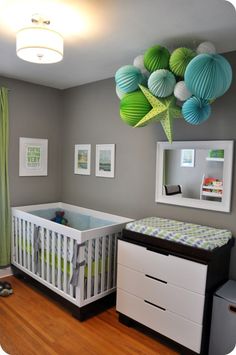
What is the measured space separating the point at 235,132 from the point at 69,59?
159cm

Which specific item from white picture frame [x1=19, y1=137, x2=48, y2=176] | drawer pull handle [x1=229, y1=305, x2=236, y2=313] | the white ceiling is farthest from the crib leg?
the white ceiling

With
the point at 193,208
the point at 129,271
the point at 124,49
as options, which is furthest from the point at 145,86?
the point at 129,271

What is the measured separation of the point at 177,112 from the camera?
209cm

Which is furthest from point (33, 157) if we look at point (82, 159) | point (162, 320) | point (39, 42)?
point (162, 320)

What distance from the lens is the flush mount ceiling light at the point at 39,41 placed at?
1672 millimetres

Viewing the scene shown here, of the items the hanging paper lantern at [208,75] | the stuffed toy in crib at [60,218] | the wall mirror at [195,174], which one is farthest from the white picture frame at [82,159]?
the hanging paper lantern at [208,75]

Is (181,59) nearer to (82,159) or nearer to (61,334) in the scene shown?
(82,159)

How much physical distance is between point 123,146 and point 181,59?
1.31 meters

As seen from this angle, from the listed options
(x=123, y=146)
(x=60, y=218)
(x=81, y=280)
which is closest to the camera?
(x=81, y=280)

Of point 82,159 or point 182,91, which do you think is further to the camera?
point 82,159

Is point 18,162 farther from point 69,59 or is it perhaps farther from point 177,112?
point 177,112

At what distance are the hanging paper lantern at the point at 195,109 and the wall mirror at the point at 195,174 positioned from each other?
1.34 feet

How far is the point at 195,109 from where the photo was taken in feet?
6.22

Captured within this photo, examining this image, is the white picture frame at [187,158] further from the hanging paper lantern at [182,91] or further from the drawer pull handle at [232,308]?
the drawer pull handle at [232,308]
